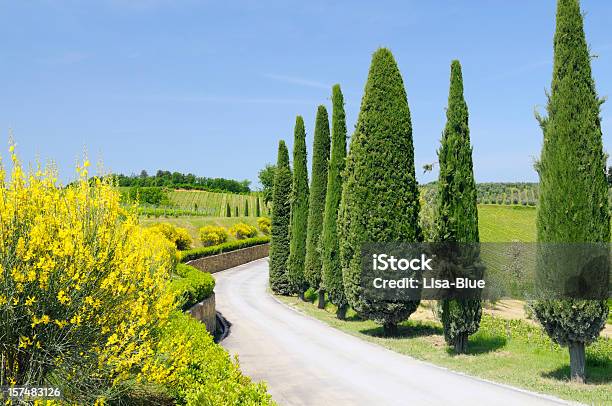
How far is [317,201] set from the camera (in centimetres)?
3184

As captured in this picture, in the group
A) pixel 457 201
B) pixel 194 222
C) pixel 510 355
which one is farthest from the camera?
pixel 194 222

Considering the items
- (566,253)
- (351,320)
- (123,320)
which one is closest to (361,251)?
(351,320)

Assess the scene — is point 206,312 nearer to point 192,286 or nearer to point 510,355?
point 192,286

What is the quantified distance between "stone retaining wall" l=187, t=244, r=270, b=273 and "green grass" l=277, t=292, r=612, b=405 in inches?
948

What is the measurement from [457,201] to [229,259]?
39449 mm

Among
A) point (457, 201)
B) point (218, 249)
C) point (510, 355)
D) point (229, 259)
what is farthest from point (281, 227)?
point (510, 355)

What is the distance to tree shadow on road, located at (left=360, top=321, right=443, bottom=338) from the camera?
22203 millimetres

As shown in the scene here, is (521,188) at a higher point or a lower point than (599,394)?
higher

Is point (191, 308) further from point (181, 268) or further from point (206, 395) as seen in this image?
point (206, 395)

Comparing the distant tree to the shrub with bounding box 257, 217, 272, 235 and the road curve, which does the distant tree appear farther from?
the road curve

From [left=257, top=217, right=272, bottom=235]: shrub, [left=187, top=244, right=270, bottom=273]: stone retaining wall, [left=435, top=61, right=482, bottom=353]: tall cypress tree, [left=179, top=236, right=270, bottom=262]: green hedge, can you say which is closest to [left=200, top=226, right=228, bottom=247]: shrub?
[left=179, top=236, right=270, bottom=262]: green hedge

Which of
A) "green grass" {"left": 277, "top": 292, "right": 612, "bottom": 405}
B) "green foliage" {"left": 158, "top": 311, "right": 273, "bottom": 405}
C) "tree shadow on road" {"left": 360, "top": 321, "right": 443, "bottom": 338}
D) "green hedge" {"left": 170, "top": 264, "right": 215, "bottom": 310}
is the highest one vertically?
"green foliage" {"left": 158, "top": 311, "right": 273, "bottom": 405}

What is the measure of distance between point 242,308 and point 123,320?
22.5 m

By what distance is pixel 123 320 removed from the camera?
7695mm
